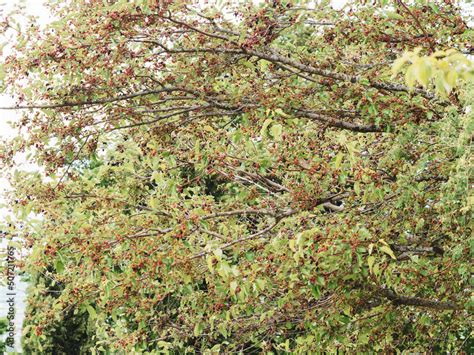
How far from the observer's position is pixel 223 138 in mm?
5523

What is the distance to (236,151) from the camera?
20.7 ft

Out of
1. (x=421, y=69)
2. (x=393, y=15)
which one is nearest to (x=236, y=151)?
(x=393, y=15)

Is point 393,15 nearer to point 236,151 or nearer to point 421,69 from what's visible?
Answer: point 236,151

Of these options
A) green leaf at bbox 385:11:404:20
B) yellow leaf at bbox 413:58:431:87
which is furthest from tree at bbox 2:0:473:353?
yellow leaf at bbox 413:58:431:87

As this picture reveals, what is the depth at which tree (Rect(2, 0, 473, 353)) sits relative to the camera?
16.0 ft

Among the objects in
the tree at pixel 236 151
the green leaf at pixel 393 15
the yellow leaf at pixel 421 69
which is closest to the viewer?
the yellow leaf at pixel 421 69

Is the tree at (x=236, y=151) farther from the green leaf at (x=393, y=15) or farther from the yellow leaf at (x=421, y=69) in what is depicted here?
the yellow leaf at (x=421, y=69)

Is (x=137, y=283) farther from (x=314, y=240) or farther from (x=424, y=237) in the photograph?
(x=424, y=237)

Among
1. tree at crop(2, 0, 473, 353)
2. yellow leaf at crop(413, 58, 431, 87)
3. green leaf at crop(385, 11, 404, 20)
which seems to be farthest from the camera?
green leaf at crop(385, 11, 404, 20)

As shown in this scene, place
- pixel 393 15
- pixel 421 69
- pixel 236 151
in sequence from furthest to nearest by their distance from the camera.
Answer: pixel 236 151 → pixel 393 15 → pixel 421 69

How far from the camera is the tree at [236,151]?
4.89m

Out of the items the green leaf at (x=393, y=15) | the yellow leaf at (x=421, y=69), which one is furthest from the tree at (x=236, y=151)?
the yellow leaf at (x=421, y=69)

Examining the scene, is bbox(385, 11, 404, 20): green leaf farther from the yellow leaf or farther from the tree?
the yellow leaf

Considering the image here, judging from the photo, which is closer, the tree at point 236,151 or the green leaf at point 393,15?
the tree at point 236,151
